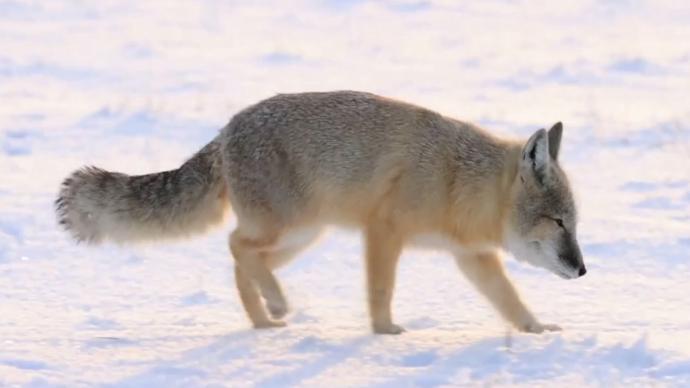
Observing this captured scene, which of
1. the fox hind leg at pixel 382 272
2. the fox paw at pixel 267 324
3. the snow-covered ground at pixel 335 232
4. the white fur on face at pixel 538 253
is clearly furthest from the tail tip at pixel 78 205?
the white fur on face at pixel 538 253

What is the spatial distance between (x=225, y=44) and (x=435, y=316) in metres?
12.0

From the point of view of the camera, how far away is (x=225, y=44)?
62.9ft

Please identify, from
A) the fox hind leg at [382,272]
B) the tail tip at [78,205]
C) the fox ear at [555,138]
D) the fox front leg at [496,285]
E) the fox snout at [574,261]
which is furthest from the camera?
the fox front leg at [496,285]

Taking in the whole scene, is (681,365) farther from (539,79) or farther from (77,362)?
(539,79)

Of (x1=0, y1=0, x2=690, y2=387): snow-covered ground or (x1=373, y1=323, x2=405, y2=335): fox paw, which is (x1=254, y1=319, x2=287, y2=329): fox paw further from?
(x1=373, y1=323, x2=405, y2=335): fox paw

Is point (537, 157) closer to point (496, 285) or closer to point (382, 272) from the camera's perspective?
point (496, 285)

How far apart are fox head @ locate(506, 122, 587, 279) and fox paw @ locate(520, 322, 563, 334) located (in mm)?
344

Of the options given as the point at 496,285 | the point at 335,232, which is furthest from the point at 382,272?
the point at 496,285

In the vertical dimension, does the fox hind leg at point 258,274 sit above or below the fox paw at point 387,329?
above

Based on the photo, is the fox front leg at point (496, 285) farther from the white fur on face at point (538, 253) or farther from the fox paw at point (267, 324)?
the fox paw at point (267, 324)

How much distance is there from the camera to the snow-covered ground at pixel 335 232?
624 cm

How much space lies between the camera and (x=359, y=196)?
23.8ft

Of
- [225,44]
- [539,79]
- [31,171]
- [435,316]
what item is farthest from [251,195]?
[225,44]

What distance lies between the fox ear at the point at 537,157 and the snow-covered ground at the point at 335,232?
0.91 m
